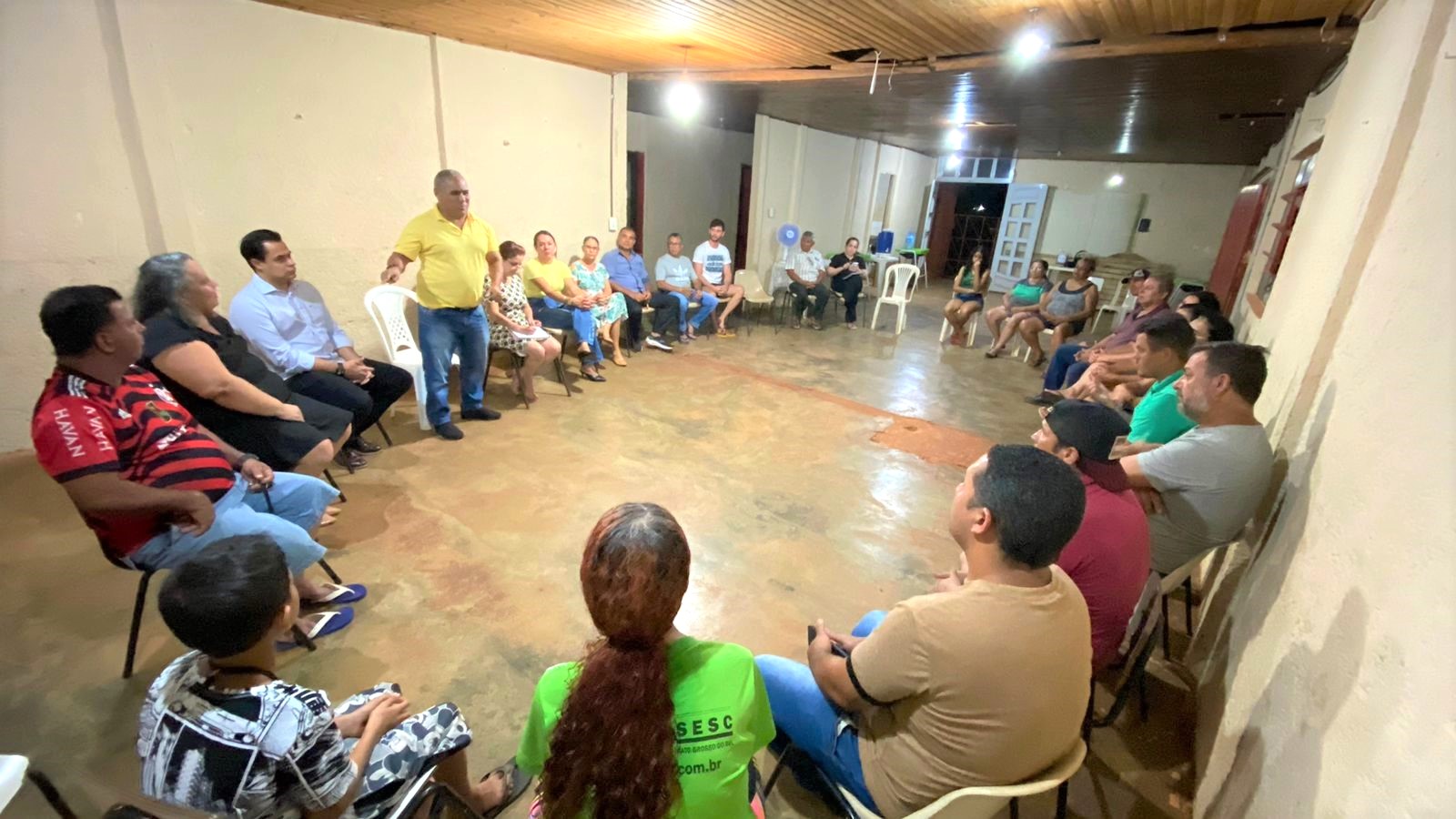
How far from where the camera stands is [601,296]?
523 centimetres

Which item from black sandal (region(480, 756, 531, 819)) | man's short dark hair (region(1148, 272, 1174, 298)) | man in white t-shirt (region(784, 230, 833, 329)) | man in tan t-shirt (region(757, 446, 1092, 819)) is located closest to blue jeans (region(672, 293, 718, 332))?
man in white t-shirt (region(784, 230, 833, 329))

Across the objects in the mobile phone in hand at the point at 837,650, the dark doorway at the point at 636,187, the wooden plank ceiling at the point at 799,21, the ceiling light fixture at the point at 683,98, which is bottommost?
the mobile phone in hand at the point at 837,650

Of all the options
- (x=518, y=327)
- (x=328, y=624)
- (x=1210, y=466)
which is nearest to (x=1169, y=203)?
(x=1210, y=466)

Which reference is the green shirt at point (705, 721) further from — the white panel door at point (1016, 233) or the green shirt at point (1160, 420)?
the white panel door at point (1016, 233)

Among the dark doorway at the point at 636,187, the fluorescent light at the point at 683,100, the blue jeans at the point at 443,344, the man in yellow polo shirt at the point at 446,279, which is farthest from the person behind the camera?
the dark doorway at the point at 636,187

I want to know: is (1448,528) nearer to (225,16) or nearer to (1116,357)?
(1116,357)

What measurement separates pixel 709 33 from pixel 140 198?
3423mm

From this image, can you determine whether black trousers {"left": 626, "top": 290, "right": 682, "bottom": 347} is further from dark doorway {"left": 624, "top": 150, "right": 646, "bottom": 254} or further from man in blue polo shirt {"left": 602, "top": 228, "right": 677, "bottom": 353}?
dark doorway {"left": 624, "top": 150, "right": 646, "bottom": 254}

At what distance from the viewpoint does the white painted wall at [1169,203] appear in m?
9.55

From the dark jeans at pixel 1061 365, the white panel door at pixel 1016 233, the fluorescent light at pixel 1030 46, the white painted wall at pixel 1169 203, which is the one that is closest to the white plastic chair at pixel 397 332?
the fluorescent light at pixel 1030 46

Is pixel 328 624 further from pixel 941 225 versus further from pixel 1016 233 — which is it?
pixel 941 225

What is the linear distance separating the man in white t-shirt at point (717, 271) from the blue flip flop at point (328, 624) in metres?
4.96

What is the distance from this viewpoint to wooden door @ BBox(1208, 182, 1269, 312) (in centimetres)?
572

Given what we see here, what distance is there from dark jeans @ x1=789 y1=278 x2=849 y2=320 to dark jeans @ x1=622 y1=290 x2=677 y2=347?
6.55 feet
